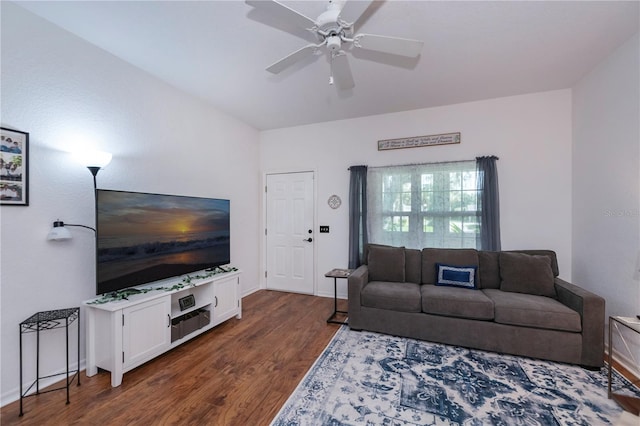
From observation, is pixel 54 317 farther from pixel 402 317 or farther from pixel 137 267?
pixel 402 317

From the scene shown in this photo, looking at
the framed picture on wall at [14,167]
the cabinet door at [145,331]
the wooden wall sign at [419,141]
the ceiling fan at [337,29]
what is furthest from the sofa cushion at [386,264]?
the framed picture on wall at [14,167]

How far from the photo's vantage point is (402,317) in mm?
2754

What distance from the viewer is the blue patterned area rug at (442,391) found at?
1688 millimetres

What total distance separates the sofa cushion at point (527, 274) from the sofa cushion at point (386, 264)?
1117mm

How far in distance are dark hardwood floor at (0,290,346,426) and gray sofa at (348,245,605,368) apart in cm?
74

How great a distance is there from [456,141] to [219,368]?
12.9 ft

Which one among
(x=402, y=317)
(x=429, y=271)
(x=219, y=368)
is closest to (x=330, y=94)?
(x=429, y=271)

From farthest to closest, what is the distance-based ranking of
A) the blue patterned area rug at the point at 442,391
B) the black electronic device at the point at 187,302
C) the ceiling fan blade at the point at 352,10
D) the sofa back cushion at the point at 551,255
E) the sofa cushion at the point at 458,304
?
the sofa back cushion at the point at 551,255 → the black electronic device at the point at 187,302 → the sofa cushion at the point at 458,304 → the blue patterned area rug at the point at 442,391 → the ceiling fan blade at the point at 352,10

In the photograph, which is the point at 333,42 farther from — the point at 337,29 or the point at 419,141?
the point at 419,141

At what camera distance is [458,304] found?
257 cm

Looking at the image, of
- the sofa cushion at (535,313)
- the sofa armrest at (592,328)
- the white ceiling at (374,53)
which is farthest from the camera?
the sofa cushion at (535,313)

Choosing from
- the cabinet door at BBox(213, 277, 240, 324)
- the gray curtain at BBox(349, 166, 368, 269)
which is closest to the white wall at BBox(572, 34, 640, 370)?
the gray curtain at BBox(349, 166, 368, 269)

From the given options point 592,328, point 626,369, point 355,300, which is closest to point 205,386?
point 355,300

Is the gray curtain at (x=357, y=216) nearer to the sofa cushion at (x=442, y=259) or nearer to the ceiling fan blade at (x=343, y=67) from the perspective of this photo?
the sofa cushion at (x=442, y=259)
